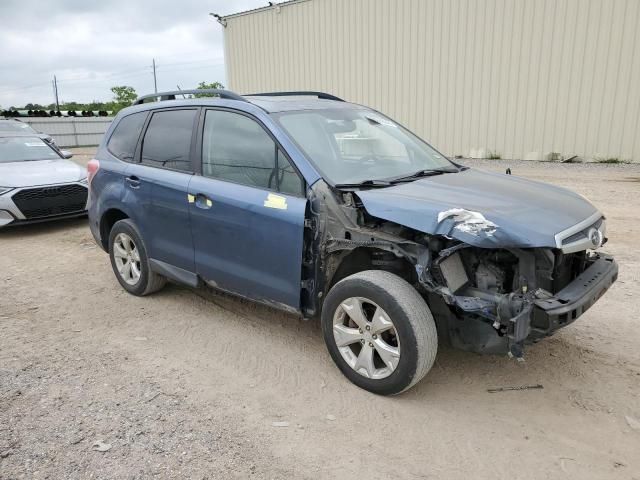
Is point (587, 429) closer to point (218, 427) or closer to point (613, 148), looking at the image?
point (218, 427)

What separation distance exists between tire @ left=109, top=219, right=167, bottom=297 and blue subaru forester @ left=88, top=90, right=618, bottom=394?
0.04 meters

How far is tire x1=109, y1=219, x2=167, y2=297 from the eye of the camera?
4773 millimetres

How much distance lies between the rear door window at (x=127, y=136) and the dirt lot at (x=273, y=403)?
142 centimetres

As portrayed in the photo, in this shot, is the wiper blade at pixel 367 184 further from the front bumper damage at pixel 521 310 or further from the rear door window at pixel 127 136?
the rear door window at pixel 127 136

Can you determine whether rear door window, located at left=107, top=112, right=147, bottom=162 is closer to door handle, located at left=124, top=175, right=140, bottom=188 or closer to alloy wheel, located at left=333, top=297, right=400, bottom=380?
door handle, located at left=124, top=175, right=140, bottom=188

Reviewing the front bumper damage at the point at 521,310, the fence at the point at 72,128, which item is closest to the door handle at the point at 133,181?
the front bumper damage at the point at 521,310

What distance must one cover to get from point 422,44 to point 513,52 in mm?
2679

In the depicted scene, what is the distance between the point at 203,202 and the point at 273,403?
1.59 m

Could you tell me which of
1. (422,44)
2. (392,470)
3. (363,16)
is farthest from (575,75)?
(392,470)

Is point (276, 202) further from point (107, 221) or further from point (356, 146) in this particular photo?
point (107, 221)

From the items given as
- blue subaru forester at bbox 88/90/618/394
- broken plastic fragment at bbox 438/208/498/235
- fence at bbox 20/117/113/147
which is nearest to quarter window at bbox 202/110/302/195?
blue subaru forester at bbox 88/90/618/394

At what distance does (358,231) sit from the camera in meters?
3.24

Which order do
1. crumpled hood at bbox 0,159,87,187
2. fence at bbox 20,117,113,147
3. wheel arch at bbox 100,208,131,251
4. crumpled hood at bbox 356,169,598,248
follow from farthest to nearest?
fence at bbox 20,117,113,147 < crumpled hood at bbox 0,159,87,187 < wheel arch at bbox 100,208,131,251 < crumpled hood at bbox 356,169,598,248

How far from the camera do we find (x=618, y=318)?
4199mm
